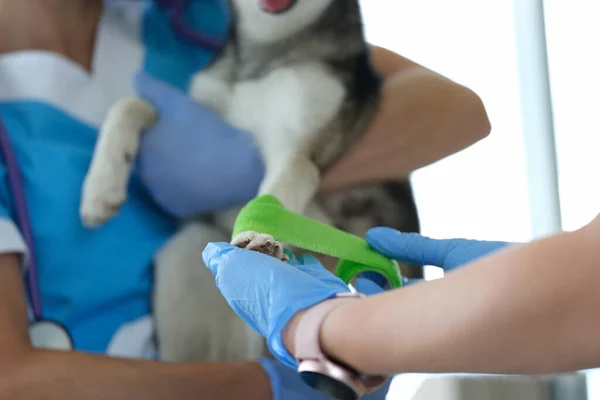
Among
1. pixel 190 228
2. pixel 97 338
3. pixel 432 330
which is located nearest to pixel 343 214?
pixel 190 228

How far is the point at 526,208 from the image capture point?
980mm

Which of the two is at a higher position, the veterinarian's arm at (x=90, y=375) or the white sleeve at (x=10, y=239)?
the white sleeve at (x=10, y=239)

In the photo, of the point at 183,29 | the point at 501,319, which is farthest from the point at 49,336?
the point at 501,319

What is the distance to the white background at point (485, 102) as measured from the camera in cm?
94

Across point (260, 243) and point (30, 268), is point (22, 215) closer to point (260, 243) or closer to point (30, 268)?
point (30, 268)

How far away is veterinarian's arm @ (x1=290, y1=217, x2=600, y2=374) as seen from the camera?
0.84 feet

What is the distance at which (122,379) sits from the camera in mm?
639

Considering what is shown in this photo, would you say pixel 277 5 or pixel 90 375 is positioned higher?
pixel 277 5

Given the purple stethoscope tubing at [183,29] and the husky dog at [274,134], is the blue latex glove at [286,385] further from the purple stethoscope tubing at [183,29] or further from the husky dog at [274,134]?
the purple stethoscope tubing at [183,29]

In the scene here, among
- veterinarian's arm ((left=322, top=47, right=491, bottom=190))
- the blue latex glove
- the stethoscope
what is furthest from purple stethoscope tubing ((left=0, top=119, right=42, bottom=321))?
veterinarian's arm ((left=322, top=47, right=491, bottom=190))

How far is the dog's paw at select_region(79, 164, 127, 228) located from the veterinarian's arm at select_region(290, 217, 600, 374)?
58 cm

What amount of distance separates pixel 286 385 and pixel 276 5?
1.87ft

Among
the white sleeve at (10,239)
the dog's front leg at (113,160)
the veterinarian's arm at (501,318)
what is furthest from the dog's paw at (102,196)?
the veterinarian's arm at (501,318)

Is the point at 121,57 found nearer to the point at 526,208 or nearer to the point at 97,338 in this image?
the point at 97,338
